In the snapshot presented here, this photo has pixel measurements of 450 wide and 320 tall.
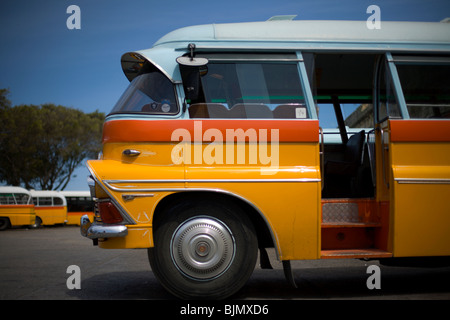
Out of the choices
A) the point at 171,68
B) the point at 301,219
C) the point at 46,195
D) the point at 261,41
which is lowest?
the point at 46,195

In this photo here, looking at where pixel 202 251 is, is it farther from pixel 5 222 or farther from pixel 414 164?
pixel 5 222

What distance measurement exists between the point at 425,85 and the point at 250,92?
1.99 meters

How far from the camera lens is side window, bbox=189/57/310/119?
464cm

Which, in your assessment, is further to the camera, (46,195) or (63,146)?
(63,146)

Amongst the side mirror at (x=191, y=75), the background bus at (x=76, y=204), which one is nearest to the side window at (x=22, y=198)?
the background bus at (x=76, y=204)

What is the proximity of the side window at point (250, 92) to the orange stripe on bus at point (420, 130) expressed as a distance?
97 centimetres

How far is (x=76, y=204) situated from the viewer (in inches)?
1235

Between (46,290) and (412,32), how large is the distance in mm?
5229

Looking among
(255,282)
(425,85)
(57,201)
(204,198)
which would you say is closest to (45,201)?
(57,201)

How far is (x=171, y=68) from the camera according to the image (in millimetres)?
4668
